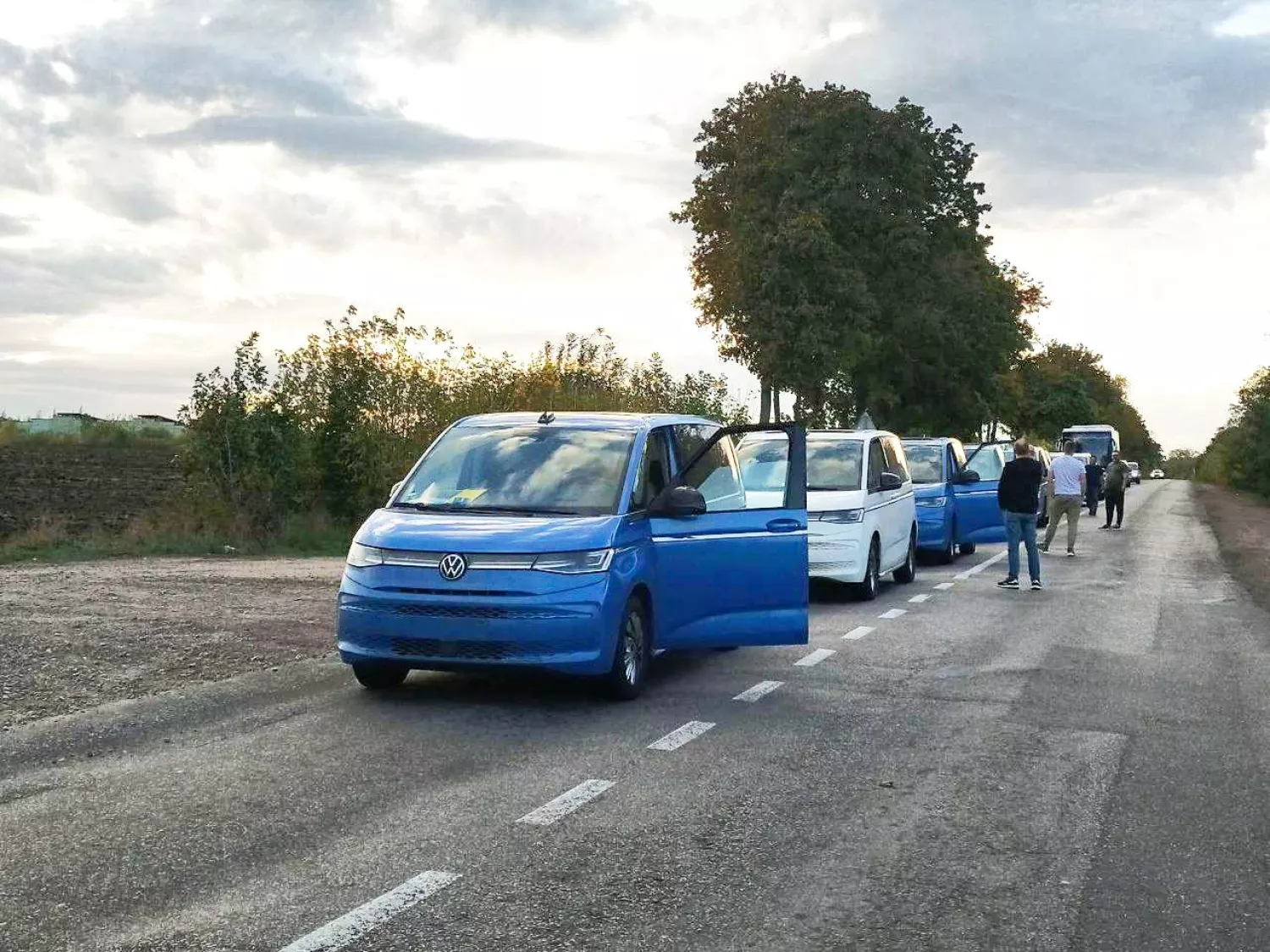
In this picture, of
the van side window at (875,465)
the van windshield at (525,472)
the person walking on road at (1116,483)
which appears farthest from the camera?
the person walking on road at (1116,483)

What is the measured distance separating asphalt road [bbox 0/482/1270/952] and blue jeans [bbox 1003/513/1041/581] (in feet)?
22.5

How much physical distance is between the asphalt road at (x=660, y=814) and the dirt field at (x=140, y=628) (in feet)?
1.96

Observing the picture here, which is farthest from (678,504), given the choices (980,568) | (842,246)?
(842,246)

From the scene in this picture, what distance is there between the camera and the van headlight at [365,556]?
893 centimetres

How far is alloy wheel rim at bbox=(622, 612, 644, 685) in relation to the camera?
29.7 ft

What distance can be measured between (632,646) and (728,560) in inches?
42.3

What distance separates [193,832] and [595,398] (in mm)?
22029

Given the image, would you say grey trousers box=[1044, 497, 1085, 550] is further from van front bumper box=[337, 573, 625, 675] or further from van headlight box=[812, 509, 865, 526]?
van front bumper box=[337, 573, 625, 675]

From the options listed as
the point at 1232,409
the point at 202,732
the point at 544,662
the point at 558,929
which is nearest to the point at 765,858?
the point at 558,929

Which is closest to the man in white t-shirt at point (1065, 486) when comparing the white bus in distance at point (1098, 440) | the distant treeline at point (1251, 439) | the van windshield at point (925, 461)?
the van windshield at point (925, 461)

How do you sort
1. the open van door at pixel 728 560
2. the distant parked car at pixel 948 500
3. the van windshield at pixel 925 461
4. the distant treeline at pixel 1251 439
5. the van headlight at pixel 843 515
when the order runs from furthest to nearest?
1. the distant treeline at pixel 1251 439
2. the van windshield at pixel 925 461
3. the distant parked car at pixel 948 500
4. the van headlight at pixel 843 515
5. the open van door at pixel 728 560

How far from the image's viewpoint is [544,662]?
8586 millimetres

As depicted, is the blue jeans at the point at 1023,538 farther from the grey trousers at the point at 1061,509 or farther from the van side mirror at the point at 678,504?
the van side mirror at the point at 678,504

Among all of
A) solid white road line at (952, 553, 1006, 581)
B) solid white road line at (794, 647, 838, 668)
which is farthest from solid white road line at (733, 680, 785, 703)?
solid white road line at (952, 553, 1006, 581)
